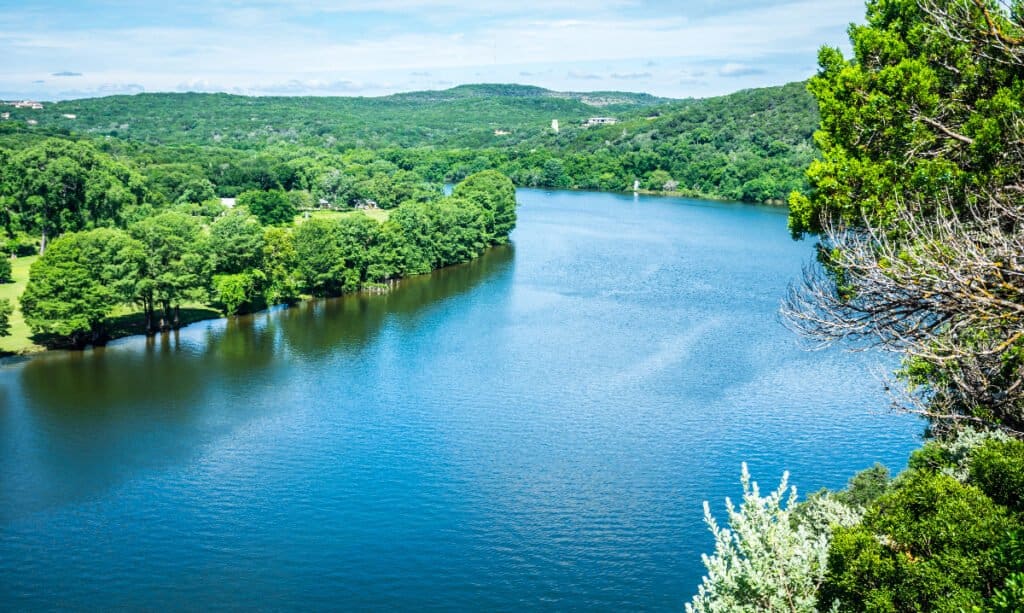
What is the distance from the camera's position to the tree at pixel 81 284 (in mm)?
38375

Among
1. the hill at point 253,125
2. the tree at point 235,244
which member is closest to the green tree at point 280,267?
the tree at point 235,244

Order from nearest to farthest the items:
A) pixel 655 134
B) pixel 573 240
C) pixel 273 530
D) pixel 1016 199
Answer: pixel 1016 199 < pixel 273 530 < pixel 573 240 < pixel 655 134

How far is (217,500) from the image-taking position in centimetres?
2495

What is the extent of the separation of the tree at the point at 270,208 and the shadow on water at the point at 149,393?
18.8 metres

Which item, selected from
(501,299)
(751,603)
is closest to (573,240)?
(501,299)

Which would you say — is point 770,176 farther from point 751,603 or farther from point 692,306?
point 751,603

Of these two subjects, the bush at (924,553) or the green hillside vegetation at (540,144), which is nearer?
the bush at (924,553)

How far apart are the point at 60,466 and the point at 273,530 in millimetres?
8667

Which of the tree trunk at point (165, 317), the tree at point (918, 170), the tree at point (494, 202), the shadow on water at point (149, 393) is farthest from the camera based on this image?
the tree at point (494, 202)

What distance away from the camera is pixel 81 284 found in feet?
128

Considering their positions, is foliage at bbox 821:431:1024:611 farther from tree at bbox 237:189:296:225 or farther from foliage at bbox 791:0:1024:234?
tree at bbox 237:189:296:225

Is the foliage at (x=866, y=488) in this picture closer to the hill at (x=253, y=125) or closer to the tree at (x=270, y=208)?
the tree at (x=270, y=208)

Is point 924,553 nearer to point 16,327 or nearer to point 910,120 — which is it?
point 910,120

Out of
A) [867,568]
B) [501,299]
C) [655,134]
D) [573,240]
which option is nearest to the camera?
[867,568]
